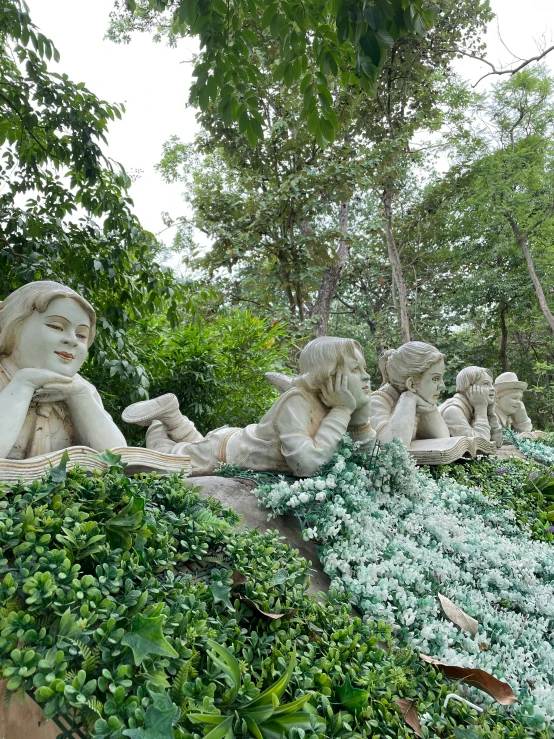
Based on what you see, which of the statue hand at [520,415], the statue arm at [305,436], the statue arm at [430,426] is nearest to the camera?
the statue arm at [305,436]

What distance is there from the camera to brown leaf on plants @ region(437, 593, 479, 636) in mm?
2172

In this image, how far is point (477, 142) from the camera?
1222 centimetres

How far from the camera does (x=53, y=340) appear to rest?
2.15 meters

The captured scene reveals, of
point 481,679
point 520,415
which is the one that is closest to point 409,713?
point 481,679

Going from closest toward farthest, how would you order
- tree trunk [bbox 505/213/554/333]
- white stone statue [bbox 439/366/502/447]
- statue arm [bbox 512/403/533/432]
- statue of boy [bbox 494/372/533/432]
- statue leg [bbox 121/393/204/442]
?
statue leg [bbox 121/393/204/442]
white stone statue [bbox 439/366/502/447]
statue of boy [bbox 494/372/533/432]
statue arm [bbox 512/403/533/432]
tree trunk [bbox 505/213/554/333]

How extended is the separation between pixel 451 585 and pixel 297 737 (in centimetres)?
144

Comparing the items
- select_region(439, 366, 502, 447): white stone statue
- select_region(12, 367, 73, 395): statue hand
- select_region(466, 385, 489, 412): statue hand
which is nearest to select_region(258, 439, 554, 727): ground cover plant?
select_region(12, 367, 73, 395): statue hand

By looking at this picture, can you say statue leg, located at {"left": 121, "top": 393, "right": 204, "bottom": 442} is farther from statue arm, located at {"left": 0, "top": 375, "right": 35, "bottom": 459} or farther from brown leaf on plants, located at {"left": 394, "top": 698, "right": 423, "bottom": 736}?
brown leaf on plants, located at {"left": 394, "top": 698, "right": 423, "bottom": 736}

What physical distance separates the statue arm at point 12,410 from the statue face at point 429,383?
9.52ft

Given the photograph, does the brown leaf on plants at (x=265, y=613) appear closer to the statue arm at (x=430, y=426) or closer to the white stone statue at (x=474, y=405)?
the statue arm at (x=430, y=426)

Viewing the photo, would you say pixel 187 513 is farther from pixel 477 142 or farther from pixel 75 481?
pixel 477 142

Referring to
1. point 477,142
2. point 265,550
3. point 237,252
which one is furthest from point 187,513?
point 477,142

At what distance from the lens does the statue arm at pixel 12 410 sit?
1.98 m

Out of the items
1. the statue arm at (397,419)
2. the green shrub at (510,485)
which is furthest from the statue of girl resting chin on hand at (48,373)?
the green shrub at (510,485)
